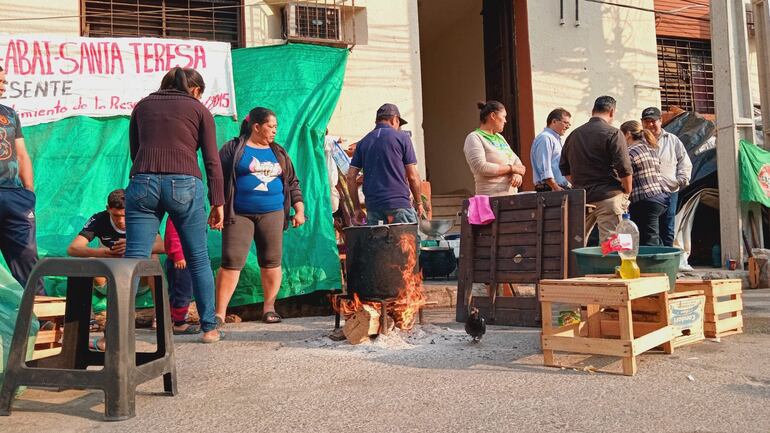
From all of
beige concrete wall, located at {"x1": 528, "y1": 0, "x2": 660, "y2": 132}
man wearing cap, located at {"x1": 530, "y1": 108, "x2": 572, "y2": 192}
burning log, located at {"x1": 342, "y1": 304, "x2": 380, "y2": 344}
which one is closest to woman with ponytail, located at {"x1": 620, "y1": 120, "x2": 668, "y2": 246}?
man wearing cap, located at {"x1": 530, "y1": 108, "x2": 572, "y2": 192}

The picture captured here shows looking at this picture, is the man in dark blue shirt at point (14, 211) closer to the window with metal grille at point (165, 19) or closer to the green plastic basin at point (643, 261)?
the green plastic basin at point (643, 261)

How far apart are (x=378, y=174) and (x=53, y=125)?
3.63m

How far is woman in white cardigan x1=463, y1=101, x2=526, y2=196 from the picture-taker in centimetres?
570

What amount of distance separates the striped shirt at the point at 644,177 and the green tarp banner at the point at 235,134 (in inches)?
122

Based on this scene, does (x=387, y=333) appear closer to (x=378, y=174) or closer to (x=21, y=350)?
(x=378, y=174)

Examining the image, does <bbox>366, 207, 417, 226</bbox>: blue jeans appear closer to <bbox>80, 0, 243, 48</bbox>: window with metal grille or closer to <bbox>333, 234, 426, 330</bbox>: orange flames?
<bbox>333, 234, 426, 330</bbox>: orange flames

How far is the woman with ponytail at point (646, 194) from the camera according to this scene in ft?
21.1

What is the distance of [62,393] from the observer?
344 cm

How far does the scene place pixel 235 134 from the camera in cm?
721

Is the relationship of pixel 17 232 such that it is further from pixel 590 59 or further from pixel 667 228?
pixel 590 59

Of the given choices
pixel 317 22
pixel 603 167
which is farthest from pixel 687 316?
pixel 317 22

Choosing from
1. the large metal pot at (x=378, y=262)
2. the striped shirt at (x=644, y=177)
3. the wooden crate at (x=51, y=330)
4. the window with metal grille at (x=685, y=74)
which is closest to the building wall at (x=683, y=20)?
the window with metal grille at (x=685, y=74)

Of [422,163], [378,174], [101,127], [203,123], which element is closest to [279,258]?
[378,174]

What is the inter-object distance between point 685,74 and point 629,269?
9073 millimetres
